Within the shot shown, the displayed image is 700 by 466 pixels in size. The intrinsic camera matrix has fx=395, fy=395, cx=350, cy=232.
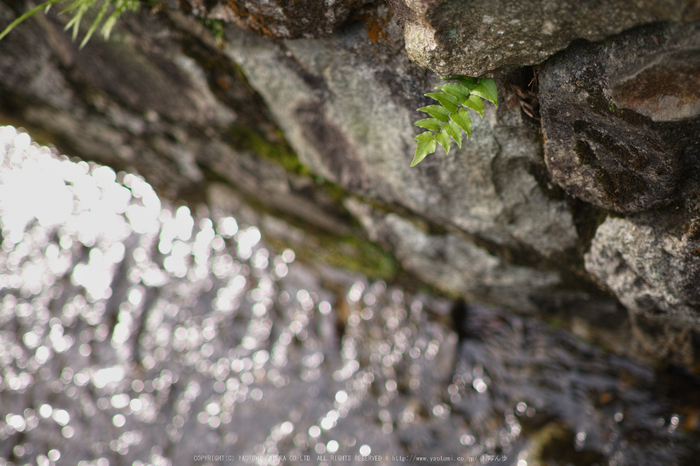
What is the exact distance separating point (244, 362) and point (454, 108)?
3.53 m

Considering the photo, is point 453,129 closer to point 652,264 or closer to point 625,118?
point 625,118

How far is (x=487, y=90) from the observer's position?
173 cm

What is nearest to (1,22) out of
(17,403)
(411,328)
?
(17,403)

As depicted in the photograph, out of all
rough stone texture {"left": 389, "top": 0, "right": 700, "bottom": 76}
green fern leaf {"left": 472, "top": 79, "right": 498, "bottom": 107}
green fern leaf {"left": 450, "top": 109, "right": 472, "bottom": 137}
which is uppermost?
rough stone texture {"left": 389, "top": 0, "right": 700, "bottom": 76}

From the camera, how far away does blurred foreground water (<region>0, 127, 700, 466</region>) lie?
3.39 meters

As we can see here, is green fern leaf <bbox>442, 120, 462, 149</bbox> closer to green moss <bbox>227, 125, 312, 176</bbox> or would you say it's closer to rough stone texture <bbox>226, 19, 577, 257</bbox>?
rough stone texture <bbox>226, 19, 577, 257</bbox>

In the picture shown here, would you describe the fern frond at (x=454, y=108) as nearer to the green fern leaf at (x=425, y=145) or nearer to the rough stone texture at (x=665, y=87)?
the green fern leaf at (x=425, y=145)

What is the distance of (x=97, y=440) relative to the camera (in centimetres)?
403

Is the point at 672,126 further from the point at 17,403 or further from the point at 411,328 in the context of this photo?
the point at 17,403

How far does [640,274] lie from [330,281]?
9.71ft

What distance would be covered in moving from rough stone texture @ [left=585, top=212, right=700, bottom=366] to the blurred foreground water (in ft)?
4.16

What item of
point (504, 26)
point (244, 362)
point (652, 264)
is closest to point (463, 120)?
point (504, 26)

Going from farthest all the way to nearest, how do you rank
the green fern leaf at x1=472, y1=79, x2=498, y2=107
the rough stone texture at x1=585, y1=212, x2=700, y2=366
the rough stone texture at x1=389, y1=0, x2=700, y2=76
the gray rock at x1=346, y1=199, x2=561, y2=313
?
1. the gray rock at x1=346, y1=199, x2=561, y2=313
2. the rough stone texture at x1=585, y1=212, x2=700, y2=366
3. the green fern leaf at x1=472, y1=79, x2=498, y2=107
4. the rough stone texture at x1=389, y1=0, x2=700, y2=76

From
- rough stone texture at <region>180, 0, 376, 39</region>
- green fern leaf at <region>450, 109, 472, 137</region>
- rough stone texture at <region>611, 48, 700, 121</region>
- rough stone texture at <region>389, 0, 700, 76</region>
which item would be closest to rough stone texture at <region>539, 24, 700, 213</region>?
rough stone texture at <region>611, 48, 700, 121</region>
